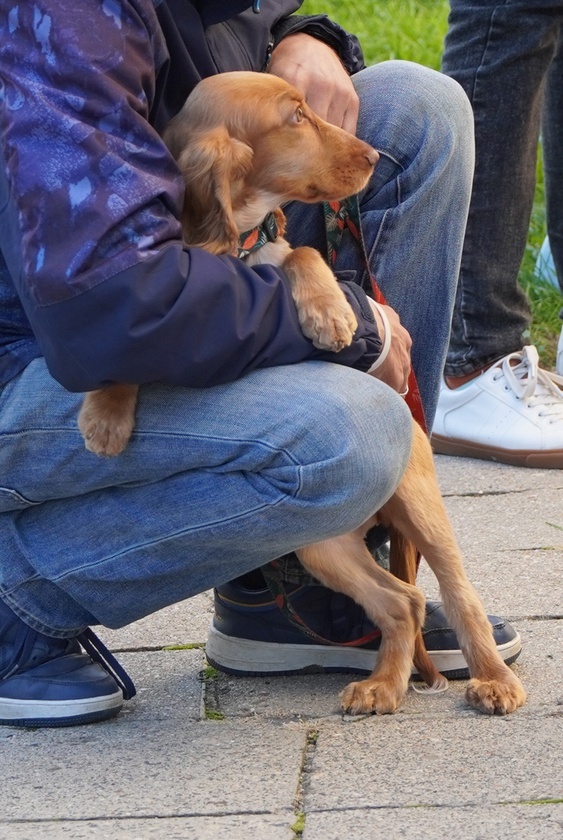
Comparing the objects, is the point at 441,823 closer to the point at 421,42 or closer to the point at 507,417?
the point at 507,417

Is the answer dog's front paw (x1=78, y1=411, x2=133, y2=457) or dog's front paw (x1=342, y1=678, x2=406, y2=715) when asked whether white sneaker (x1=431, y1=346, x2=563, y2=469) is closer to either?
dog's front paw (x1=342, y1=678, x2=406, y2=715)

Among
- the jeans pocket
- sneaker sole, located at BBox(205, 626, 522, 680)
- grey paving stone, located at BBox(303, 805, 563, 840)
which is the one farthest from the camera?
sneaker sole, located at BBox(205, 626, 522, 680)

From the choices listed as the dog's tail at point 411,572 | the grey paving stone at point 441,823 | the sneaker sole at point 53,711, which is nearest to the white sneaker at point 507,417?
the dog's tail at point 411,572

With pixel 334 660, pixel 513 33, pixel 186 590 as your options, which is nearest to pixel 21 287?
pixel 186 590

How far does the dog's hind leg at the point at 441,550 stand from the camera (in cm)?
232

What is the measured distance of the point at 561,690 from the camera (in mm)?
2258

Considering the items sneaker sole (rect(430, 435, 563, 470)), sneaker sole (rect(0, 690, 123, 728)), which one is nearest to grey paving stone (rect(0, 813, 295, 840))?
sneaker sole (rect(0, 690, 123, 728))

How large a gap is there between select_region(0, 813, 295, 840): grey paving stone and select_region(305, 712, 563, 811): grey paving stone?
87 millimetres

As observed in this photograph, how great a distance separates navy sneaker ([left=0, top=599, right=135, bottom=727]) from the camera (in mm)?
2260

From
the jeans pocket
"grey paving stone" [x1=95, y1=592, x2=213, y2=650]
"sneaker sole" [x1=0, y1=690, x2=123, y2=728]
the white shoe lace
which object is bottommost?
the white shoe lace

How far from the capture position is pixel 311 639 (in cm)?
246

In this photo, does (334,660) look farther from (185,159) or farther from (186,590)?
(185,159)

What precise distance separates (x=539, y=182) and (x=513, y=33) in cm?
243

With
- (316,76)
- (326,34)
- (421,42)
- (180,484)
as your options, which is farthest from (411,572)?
(421,42)
